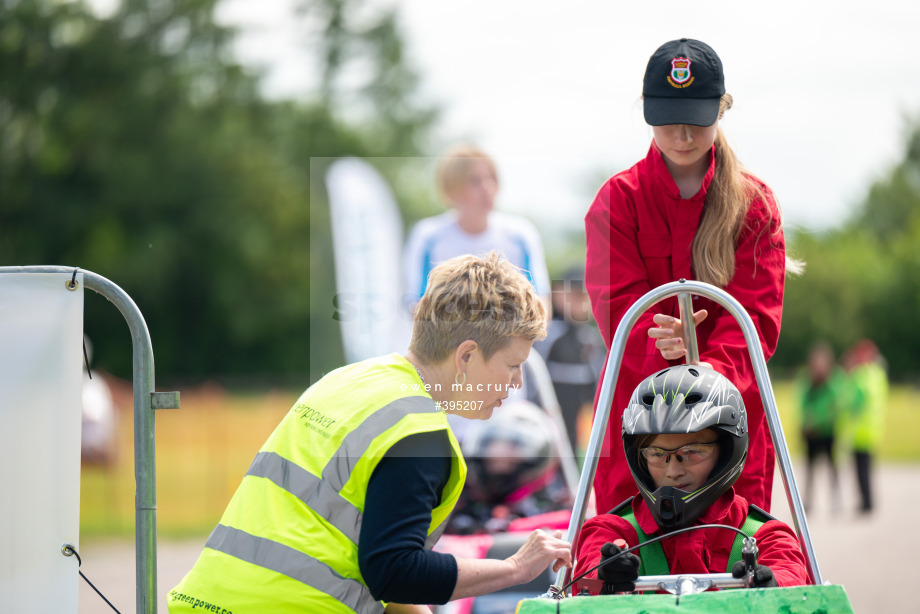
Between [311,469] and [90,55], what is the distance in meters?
36.7

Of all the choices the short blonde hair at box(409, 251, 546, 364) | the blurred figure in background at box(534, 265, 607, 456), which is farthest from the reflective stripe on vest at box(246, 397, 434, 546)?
the blurred figure in background at box(534, 265, 607, 456)

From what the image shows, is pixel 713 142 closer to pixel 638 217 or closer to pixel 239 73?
pixel 638 217

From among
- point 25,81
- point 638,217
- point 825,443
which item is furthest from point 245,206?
point 638,217

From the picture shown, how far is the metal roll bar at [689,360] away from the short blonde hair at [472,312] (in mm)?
467

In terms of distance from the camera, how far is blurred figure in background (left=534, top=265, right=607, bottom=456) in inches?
384

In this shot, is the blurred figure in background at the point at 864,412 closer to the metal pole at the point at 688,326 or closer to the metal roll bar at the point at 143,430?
the metal pole at the point at 688,326

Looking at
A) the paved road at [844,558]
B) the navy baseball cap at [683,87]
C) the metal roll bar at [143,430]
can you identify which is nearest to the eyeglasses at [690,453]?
the navy baseball cap at [683,87]

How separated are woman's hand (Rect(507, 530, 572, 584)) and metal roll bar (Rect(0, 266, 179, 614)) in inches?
46.2

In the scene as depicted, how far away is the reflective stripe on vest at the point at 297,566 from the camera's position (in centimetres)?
290

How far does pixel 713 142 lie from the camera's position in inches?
157

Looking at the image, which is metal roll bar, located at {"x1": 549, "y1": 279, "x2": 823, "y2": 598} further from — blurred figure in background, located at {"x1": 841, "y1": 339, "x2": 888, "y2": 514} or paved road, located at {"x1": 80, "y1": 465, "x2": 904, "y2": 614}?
blurred figure in background, located at {"x1": 841, "y1": 339, "x2": 888, "y2": 514}

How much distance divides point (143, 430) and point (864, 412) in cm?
1512

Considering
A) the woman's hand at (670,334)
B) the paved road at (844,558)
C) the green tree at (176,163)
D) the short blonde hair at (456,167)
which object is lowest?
the paved road at (844,558)

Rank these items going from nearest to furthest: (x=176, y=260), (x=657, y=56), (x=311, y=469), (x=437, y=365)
→ (x=311, y=469)
(x=437, y=365)
(x=657, y=56)
(x=176, y=260)
